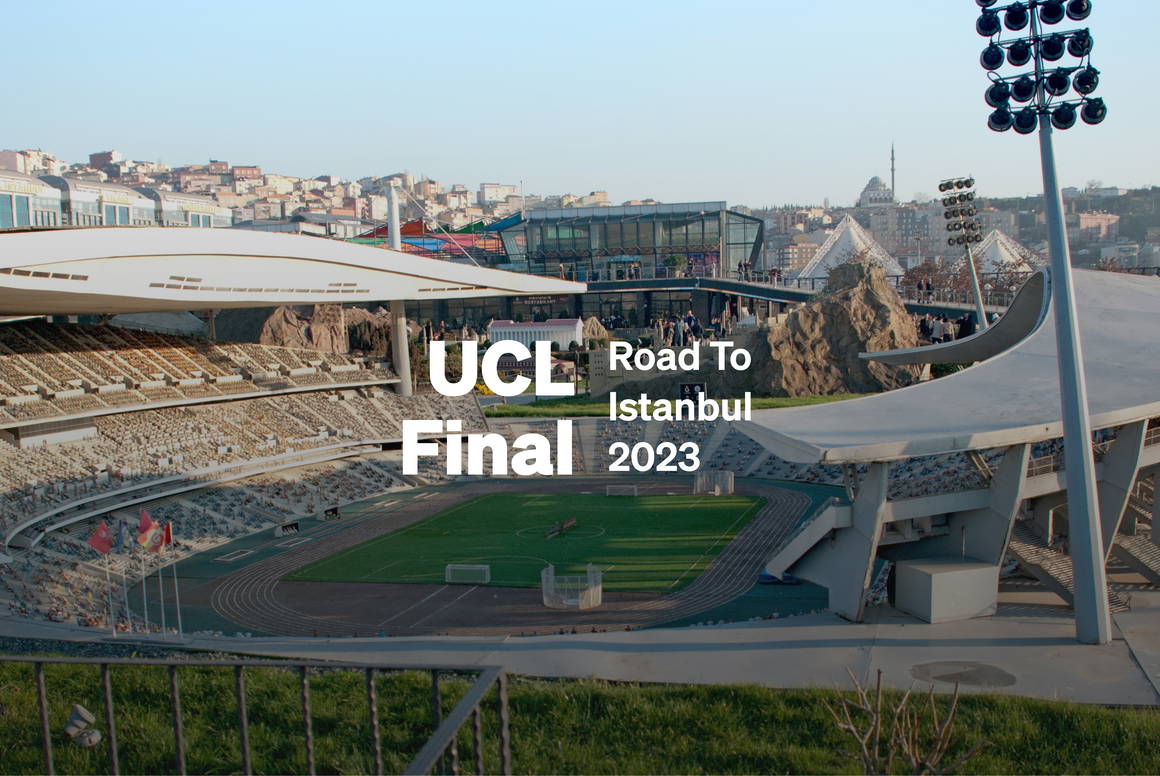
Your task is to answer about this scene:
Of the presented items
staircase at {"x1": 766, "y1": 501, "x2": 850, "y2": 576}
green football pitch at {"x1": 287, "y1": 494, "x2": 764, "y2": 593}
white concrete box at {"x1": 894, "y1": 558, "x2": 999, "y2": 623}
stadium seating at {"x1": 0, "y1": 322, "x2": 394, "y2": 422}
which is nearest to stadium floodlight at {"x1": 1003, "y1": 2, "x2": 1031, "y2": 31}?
staircase at {"x1": 766, "y1": 501, "x2": 850, "y2": 576}

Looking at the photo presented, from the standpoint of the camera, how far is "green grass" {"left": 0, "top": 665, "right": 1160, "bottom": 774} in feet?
33.3

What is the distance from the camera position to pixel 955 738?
1103 centimetres

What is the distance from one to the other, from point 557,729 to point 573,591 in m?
13.1

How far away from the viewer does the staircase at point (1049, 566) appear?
20109 millimetres

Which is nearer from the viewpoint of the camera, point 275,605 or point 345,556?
point 275,605

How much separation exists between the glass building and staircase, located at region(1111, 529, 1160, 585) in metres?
71.1

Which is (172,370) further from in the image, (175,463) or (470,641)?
(470,641)

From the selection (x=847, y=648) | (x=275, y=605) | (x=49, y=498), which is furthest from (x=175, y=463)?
(x=847, y=648)

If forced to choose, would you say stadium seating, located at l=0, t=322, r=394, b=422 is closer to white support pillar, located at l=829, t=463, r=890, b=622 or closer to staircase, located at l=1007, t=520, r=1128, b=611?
white support pillar, located at l=829, t=463, r=890, b=622

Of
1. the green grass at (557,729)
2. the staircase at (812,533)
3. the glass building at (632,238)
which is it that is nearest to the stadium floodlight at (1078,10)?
the staircase at (812,533)

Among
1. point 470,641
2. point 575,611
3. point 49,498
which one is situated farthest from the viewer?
point 49,498

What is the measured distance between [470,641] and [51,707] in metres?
9.76

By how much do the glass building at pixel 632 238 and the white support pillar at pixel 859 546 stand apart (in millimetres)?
72305

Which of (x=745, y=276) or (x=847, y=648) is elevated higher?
(x=745, y=276)
